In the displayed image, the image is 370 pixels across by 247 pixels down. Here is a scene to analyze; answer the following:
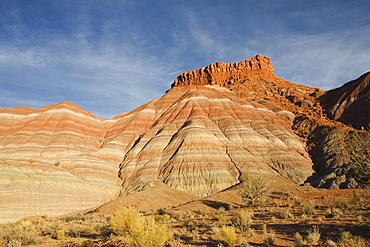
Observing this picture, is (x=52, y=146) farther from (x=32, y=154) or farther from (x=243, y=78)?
(x=243, y=78)

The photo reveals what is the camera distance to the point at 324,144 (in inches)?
2532

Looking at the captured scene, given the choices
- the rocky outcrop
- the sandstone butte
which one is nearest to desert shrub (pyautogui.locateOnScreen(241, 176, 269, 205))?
the sandstone butte

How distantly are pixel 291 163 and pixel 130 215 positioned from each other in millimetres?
54179

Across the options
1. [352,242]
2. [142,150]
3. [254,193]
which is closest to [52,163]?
[142,150]

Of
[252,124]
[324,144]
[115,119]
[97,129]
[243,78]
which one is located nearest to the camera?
[324,144]

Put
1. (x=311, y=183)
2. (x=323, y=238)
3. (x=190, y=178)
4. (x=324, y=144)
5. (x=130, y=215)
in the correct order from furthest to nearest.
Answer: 1. (x=324, y=144)
2. (x=190, y=178)
3. (x=311, y=183)
4. (x=130, y=215)
5. (x=323, y=238)

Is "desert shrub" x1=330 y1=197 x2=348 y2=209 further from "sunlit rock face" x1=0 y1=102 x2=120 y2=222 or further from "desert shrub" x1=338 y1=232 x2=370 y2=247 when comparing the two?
"sunlit rock face" x1=0 y1=102 x2=120 y2=222

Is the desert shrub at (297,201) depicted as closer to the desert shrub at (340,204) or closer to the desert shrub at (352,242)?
the desert shrub at (340,204)

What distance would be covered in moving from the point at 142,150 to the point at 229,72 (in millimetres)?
78854

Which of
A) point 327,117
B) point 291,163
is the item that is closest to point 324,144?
point 291,163

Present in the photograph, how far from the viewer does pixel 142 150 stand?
70.9 metres

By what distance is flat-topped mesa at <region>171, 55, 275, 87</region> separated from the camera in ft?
423

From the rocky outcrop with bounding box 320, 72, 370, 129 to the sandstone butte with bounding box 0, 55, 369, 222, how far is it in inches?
39.7

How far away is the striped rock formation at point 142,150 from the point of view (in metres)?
45.3
